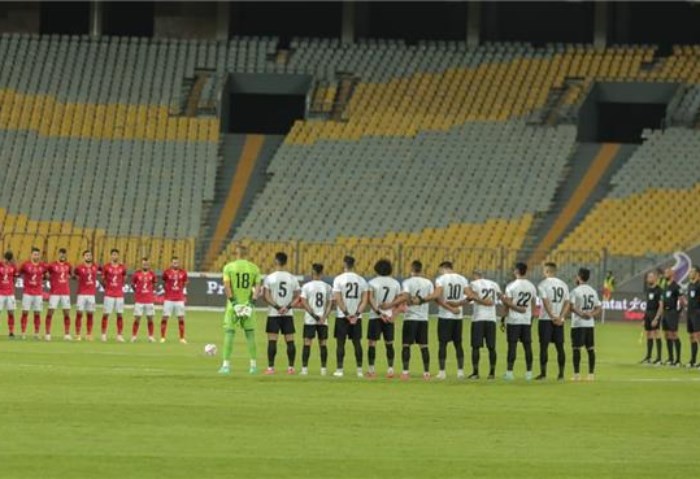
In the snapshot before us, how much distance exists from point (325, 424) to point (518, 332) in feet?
32.9

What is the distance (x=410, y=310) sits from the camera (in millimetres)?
35281

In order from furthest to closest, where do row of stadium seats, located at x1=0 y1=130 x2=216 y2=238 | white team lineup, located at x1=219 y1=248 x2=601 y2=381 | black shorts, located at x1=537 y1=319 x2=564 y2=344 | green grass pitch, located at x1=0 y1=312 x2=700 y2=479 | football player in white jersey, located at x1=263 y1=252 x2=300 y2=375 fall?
row of stadium seats, located at x1=0 y1=130 x2=216 y2=238 < black shorts, located at x1=537 y1=319 x2=564 y2=344 < white team lineup, located at x1=219 y1=248 x2=601 y2=381 < football player in white jersey, located at x1=263 y1=252 x2=300 y2=375 < green grass pitch, located at x1=0 y1=312 x2=700 y2=479

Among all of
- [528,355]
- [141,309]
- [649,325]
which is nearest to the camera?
[528,355]

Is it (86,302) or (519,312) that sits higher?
(86,302)

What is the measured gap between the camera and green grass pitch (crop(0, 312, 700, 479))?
21750 millimetres

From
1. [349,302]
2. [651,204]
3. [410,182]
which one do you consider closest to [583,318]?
[349,302]

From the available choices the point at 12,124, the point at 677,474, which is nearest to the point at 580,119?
the point at 12,124

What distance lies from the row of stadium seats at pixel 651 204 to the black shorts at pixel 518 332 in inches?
1165

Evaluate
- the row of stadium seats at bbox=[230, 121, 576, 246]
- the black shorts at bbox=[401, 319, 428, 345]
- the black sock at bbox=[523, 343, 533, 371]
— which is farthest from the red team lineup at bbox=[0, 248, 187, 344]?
the row of stadium seats at bbox=[230, 121, 576, 246]

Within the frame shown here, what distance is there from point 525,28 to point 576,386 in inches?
1778

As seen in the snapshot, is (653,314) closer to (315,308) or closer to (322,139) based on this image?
(315,308)

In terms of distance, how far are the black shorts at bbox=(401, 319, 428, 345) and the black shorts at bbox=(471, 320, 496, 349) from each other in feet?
3.00

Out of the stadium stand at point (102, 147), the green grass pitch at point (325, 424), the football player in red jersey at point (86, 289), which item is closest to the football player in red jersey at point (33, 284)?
the football player in red jersey at point (86, 289)

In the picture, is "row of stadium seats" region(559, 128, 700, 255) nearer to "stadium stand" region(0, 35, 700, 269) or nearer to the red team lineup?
"stadium stand" region(0, 35, 700, 269)
